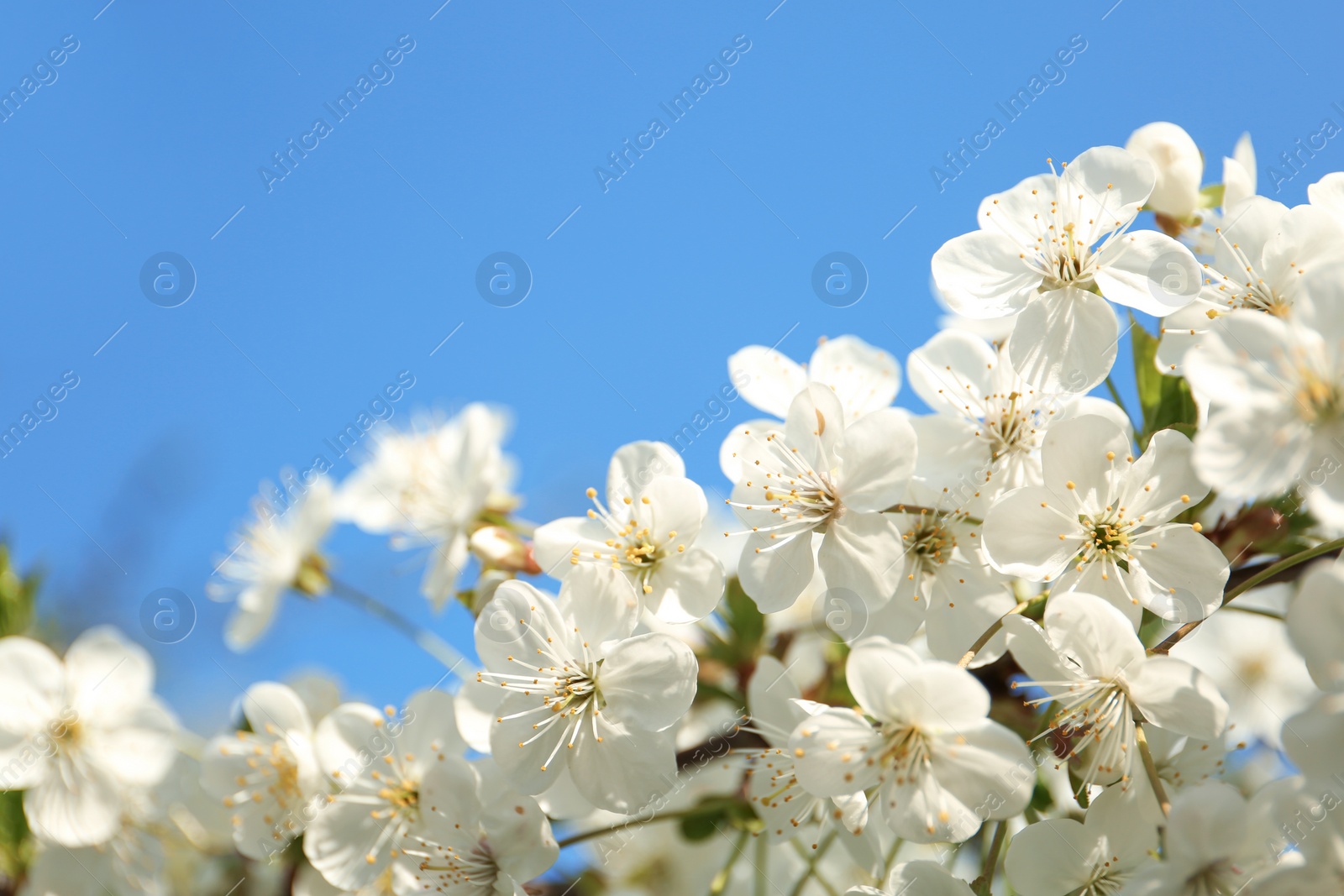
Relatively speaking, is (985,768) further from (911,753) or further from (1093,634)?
(1093,634)

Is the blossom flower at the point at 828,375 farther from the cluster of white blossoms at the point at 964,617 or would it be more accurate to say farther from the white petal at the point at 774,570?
the white petal at the point at 774,570

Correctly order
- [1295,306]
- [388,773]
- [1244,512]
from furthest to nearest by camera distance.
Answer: [388,773]
[1244,512]
[1295,306]

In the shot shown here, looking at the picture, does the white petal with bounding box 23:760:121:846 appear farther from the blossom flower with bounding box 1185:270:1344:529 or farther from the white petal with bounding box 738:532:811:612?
the blossom flower with bounding box 1185:270:1344:529

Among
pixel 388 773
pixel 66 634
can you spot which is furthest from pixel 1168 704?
pixel 66 634

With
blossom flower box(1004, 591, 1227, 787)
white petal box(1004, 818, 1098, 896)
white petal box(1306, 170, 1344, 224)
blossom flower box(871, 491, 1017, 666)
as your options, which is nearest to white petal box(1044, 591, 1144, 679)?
blossom flower box(1004, 591, 1227, 787)

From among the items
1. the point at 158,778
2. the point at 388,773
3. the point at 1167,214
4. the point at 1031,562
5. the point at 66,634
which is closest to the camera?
the point at 1031,562

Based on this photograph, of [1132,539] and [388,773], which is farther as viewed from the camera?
[388,773]

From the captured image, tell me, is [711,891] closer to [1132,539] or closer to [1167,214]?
[1132,539]
